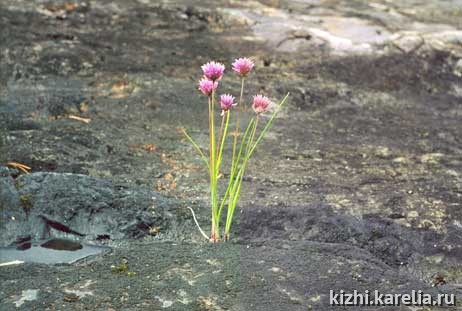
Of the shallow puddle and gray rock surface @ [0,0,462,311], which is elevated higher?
gray rock surface @ [0,0,462,311]

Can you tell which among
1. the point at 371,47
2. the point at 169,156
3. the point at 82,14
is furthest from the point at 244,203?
the point at 82,14

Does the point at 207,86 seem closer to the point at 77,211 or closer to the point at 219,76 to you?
the point at 219,76

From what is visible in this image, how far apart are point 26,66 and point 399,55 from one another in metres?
2.18

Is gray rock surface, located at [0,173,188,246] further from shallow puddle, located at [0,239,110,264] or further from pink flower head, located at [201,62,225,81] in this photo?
pink flower head, located at [201,62,225,81]

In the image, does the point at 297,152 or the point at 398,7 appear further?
the point at 398,7

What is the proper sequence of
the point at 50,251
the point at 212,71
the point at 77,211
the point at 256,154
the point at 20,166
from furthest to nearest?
the point at 256,154
the point at 20,166
the point at 77,211
the point at 50,251
the point at 212,71

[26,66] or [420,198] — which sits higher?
[26,66]

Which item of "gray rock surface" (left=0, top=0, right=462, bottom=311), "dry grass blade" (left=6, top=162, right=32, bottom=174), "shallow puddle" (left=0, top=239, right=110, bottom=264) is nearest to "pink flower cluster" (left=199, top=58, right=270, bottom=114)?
"gray rock surface" (left=0, top=0, right=462, bottom=311)

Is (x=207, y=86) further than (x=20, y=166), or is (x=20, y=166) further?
(x=20, y=166)

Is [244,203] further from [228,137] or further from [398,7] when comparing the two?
[398,7]

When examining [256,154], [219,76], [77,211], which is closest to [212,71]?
[219,76]

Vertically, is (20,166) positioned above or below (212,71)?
below

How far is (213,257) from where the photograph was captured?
2.21m

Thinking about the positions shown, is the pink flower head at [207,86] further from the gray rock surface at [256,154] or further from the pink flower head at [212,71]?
A: the gray rock surface at [256,154]
